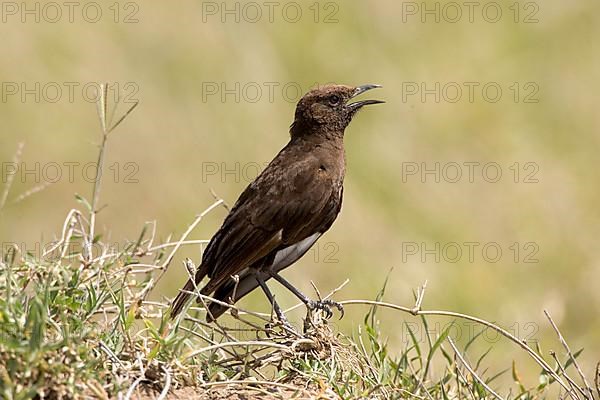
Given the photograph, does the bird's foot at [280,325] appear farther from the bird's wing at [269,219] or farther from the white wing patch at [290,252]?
the white wing patch at [290,252]

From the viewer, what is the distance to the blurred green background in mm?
9117

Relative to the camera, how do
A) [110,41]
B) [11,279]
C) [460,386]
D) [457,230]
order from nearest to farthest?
[11,279] < [460,386] < [457,230] < [110,41]

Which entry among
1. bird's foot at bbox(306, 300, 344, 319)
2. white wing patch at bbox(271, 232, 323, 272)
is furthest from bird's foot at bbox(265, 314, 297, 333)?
white wing patch at bbox(271, 232, 323, 272)

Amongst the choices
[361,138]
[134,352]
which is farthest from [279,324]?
[361,138]

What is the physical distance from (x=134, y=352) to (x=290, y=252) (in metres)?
1.89

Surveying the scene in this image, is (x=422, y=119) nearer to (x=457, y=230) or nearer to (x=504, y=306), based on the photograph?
(x=457, y=230)

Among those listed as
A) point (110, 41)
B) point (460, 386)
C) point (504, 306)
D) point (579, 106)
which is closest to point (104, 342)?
point (460, 386)

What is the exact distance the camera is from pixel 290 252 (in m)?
5.71

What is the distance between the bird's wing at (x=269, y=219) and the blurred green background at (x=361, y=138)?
2.54 metres

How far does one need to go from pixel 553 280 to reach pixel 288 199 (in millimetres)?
4379

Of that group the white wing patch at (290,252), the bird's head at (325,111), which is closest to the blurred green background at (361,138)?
the bird's head at (325,111)

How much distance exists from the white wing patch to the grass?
0.87 metres

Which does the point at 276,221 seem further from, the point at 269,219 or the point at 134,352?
the point at 134,352

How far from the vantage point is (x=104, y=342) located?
3887 millimetres
